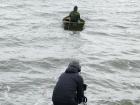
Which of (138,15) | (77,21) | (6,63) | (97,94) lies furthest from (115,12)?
(97,94)

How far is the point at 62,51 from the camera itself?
2167 centimetres

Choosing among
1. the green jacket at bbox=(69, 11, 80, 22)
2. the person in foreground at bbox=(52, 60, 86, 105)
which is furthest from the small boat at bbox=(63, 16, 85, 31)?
the person in foreground at bbox=(52, 60, 86, 105)

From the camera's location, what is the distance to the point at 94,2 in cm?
3800

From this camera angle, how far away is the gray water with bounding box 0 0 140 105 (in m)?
15.7

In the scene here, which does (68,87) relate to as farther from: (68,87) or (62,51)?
(62,51)

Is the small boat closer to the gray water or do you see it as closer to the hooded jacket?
the gray water

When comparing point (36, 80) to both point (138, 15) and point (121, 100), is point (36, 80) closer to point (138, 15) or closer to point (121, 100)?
point (121, 100)

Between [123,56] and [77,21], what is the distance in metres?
5.54

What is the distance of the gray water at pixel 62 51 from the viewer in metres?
15.7

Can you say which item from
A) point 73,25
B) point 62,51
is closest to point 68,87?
point 62,51

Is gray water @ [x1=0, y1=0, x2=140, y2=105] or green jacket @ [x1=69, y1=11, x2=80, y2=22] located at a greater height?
green jacket @ [x1=69, y1=11, x2=80, y2=22]

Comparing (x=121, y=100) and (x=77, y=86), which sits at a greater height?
(x=77, y=86)

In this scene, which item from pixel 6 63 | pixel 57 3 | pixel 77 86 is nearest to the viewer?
pixel 77 86

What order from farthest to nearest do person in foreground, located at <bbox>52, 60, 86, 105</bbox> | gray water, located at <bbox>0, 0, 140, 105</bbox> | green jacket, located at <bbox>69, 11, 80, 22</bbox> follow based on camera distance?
green jacket, located at <bbox>69, 11, 80, 22</bbox> → gray water, located at <bbox>0, 0, 140, 105</bbox> → person in foreground, located at <bbox>52, 60, 86, 105</bbox>
